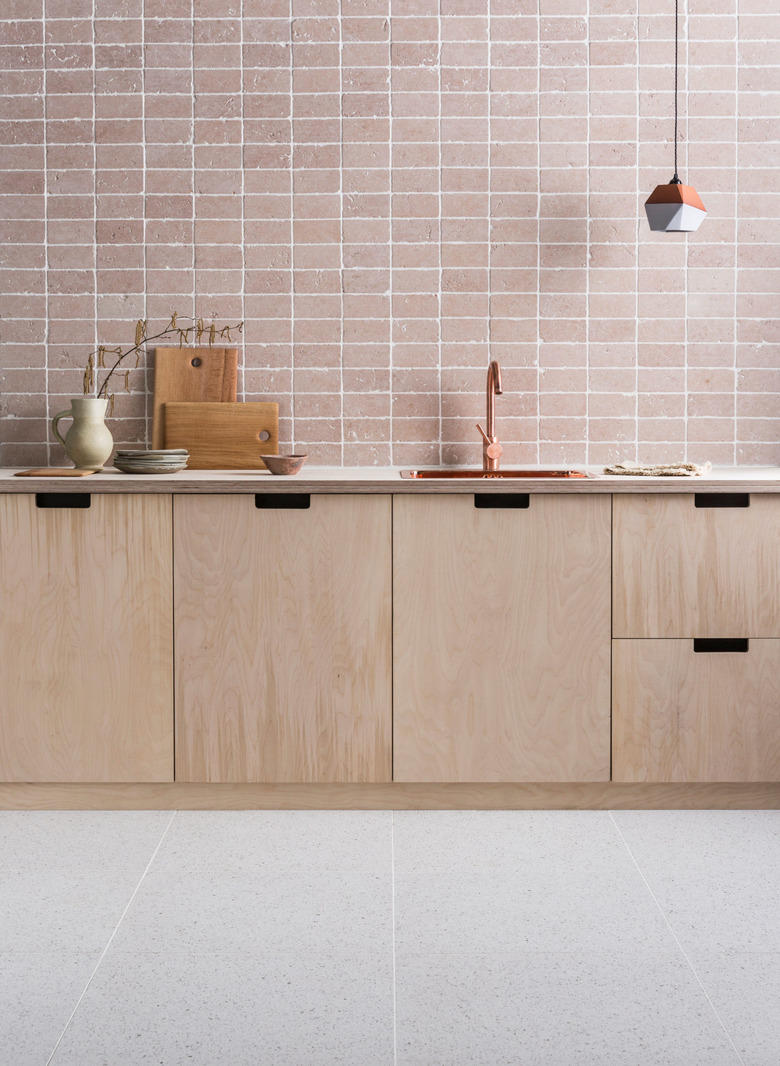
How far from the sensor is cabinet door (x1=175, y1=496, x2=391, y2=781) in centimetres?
241

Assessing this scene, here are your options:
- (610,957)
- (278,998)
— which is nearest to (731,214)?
(610,957)

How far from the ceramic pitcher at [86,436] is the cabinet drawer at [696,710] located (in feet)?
4.97

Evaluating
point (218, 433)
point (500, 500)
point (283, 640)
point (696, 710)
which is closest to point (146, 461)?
point (218, 433)

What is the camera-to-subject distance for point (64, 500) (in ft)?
7.92

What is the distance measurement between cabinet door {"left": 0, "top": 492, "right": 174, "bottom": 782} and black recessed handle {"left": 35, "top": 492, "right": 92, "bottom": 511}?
0.04ft

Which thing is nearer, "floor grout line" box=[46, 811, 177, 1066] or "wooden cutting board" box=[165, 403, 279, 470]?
"floor grout line" box=[46, 811, 177, 1066]

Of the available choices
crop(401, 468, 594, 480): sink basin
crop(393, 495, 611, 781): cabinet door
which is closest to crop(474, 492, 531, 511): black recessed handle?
crop(393, 495, 611, 781): cabinet door

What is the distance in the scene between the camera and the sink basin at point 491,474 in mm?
2689

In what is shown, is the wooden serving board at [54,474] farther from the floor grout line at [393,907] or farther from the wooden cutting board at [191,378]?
the floor grout line at [393,907]

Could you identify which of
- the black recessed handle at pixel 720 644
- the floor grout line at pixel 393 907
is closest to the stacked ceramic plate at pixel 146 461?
the floor grout line at pixel 393 907

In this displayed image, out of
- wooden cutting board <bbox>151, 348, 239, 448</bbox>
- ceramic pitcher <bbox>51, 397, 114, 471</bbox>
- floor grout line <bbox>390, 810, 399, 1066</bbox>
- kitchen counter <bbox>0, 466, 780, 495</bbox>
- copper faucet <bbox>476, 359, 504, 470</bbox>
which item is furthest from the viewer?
wooden cutting board <bbox>151, 348, 239, 448</bbox>

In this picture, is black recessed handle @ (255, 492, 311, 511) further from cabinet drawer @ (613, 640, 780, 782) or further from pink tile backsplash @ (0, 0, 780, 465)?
cabinet drawer @ (613, 640, 780, 782)

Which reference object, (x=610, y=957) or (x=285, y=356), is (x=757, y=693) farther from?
(x=285, y=356)

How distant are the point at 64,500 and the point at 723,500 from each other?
1668 millimetres
